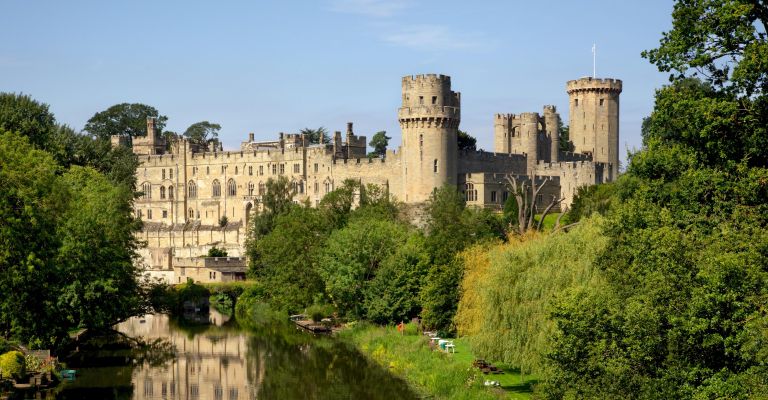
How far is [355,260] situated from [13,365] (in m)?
21.4

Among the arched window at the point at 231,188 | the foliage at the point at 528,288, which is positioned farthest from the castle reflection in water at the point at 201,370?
the arched window at the point at 231,188

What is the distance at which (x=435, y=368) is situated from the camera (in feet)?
113

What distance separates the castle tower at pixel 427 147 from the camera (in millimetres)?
71625

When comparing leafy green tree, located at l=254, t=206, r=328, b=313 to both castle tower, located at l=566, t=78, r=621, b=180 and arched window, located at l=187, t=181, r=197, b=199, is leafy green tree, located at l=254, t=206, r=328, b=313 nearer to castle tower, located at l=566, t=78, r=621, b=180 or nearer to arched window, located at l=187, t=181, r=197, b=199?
castle tower, located at l=566, t=78, r=621, b=180

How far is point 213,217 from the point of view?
92375 millimetres

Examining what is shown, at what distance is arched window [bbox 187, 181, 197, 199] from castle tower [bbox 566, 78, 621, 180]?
32595 mm

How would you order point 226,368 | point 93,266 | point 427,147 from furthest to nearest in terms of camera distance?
1. point 427,147
2. point 226,368
3. point 93,266

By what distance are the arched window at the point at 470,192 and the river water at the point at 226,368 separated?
22.9 meters

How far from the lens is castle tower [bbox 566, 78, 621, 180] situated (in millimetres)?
83375

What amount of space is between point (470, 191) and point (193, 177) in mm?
31284

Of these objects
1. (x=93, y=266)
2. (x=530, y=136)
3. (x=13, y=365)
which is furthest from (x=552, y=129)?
(x=13, y=365)

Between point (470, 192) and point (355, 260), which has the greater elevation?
point (470, 192)

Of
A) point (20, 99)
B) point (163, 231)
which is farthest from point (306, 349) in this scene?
point (163, 231)

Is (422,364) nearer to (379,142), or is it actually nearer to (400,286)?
(400,286)
